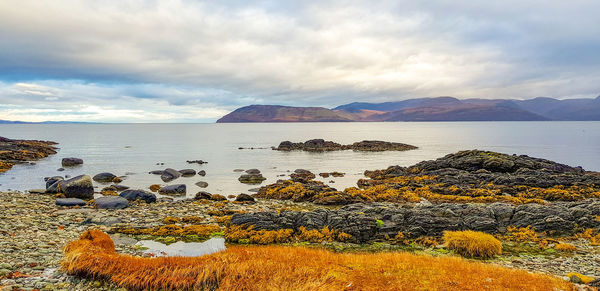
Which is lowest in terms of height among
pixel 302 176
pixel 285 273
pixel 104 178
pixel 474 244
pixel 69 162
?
pixel 302 176

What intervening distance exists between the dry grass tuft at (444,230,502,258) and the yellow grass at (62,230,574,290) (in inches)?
134

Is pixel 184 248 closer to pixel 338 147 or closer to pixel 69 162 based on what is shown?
pixel 69 162

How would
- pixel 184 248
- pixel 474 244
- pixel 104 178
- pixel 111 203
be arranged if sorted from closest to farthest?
pixel 474 244, pixel 184 248, pixel 111 203, pixel 104 178

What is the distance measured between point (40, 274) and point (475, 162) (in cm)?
4682

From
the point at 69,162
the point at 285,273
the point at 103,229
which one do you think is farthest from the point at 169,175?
the point at 285,273

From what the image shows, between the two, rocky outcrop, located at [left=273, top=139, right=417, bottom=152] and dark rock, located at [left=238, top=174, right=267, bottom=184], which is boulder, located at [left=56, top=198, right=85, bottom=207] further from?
rocky outcrop, located at [left=273, top=139, right=417, bottom=152]

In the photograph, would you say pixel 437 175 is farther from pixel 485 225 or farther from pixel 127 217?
pixel 127 217

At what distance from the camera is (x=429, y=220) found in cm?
1845

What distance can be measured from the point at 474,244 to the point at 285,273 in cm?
1002

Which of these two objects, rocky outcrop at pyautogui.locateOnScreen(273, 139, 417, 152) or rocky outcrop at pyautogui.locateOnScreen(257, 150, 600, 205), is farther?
rocky outcrop at pyautogui.locateOnScreen(273, 139, 417, 152)

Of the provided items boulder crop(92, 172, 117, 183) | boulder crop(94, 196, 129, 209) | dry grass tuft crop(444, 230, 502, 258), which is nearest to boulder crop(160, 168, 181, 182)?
boulder crop(92, 172, 117, 183)

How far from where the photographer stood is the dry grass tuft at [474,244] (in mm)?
15297

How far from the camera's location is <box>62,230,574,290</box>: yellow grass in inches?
401

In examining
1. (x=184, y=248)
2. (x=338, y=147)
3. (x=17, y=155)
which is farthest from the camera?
(x=338, y=147)
